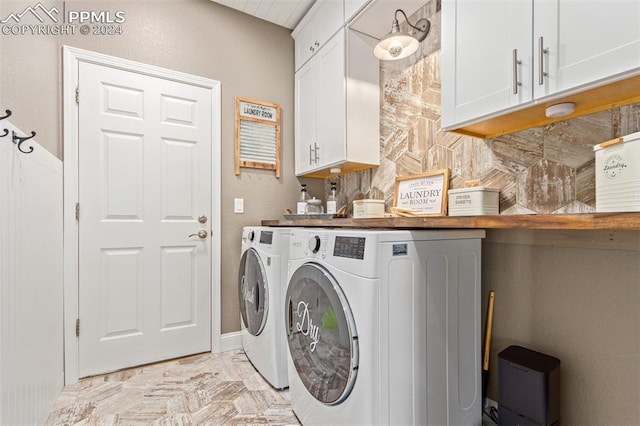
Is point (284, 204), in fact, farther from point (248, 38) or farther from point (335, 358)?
point (335, 358)

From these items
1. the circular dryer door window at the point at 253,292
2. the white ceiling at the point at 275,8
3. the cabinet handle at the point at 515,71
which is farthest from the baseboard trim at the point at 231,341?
the white ceiling at the point at 275,8

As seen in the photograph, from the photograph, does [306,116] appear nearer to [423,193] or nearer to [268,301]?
[423,193]

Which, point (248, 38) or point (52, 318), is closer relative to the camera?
point (52, 318)

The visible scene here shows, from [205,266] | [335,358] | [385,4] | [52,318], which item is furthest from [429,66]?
[52,318]

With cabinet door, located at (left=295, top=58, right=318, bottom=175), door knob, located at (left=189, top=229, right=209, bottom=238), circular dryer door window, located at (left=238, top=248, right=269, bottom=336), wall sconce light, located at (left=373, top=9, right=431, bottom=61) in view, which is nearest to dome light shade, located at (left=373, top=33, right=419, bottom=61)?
wall sconce light, located at (left=373, top=9, right=431, bottom=61)

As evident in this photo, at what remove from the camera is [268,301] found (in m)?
1.84

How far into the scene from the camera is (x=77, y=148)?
2.04 m

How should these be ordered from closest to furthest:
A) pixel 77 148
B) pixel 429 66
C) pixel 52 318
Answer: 1. pixel 52 318
2. pixel 429 66
3. pixel 77 148

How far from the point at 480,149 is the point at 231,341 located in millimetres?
2239

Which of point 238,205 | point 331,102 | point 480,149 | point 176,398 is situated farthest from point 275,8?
point 176,398

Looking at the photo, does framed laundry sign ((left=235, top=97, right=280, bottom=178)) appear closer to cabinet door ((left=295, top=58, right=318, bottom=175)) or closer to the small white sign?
the small white sign

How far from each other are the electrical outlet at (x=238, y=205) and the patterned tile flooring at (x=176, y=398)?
45.6 inches

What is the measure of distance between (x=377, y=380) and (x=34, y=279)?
4.99ft

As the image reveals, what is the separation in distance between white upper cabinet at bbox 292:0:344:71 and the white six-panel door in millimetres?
872
